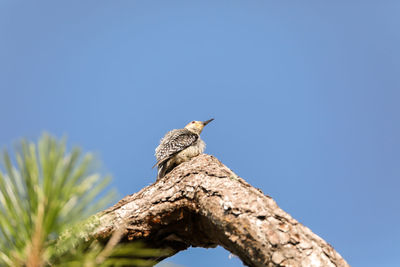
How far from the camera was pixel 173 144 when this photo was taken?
18.4ft

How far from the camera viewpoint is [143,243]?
132 inches

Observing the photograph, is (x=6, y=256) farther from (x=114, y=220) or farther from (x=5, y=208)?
(x=114, y=220)

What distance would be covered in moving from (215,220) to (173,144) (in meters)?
2.69

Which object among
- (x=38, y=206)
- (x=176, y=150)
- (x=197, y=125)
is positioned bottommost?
(x=38, y=206)

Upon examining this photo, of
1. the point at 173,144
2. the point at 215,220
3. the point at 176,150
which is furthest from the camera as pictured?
the point at 173,144

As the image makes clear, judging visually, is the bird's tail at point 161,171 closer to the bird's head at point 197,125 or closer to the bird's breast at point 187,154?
the bird's breast at point 187,154

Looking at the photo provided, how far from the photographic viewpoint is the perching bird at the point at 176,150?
540 cm

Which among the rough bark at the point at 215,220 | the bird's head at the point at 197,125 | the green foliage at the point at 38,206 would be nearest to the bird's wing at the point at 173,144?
the bird's head at the point at 197,125

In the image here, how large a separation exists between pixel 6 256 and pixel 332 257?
1958 millimetres

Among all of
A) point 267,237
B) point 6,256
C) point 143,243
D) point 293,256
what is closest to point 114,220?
point 143,243

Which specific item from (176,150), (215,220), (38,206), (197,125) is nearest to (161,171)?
(176,150)

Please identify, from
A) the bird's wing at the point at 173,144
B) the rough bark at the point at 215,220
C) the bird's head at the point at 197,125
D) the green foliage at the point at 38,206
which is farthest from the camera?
the bird's head at the point at 197,125

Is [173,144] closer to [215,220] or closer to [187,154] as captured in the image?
[187,154]

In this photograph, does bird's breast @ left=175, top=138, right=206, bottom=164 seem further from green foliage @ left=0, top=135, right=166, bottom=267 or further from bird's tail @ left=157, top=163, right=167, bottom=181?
green foliage @ left=0, top=135, right=166, bottom=267
